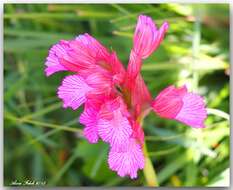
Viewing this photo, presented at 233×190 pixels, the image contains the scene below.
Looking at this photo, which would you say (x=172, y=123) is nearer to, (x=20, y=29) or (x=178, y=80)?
(x=178, y=80)

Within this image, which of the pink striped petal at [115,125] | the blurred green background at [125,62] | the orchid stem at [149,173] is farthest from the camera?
the blurred green background at [125,62]

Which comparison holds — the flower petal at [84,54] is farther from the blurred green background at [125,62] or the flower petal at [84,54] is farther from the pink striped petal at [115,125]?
the blurred green background at [125,62]

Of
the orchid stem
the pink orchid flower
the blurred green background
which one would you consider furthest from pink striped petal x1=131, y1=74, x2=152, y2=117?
the blurred green background

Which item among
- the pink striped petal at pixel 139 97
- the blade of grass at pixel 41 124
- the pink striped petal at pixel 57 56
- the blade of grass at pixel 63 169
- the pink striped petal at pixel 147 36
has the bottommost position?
the blade of grass at pixel 63 169

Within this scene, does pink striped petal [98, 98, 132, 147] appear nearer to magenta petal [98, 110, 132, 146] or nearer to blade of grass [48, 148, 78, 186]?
magenta petal [98, 110, 132, 146]

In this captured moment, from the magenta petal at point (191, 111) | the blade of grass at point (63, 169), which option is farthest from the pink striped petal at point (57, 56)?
the blade of grass at point (63, 169)

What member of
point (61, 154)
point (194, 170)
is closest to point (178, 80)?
point (194, 170)
